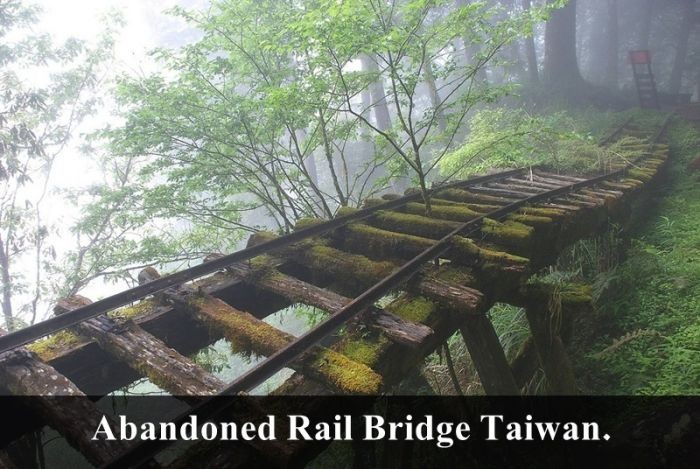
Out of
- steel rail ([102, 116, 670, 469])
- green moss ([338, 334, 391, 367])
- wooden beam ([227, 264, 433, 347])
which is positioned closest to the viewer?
steel rail ([102, 116, 670, 469])

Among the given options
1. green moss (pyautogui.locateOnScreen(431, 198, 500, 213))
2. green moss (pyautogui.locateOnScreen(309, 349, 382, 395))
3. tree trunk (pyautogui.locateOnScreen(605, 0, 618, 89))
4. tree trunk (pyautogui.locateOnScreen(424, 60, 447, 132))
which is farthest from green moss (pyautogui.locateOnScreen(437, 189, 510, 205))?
tree trunk (pyautogui.locateOnScreen(605, 0, 618, 89))

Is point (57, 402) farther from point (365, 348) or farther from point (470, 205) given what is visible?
point (470, 205)

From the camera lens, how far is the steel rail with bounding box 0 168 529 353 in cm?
255

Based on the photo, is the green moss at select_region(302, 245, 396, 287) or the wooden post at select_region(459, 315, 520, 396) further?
the wooden post at select_region(459, 315, 520, 396)

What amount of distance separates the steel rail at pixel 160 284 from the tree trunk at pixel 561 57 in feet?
58.8

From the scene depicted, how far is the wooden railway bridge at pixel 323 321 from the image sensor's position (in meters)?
2.14

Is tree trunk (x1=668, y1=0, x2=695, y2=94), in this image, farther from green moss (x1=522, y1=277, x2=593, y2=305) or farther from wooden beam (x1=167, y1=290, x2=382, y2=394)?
wooden beam (x1=167, y1=290, x2=382, y2=394)

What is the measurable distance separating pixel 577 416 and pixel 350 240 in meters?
2.64

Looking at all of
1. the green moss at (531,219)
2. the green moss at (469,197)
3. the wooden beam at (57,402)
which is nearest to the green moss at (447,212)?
the green moss at (531,219)

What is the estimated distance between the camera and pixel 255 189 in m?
7.27

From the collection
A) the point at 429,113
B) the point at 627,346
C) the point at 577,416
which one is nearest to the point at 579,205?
the point at 627,346

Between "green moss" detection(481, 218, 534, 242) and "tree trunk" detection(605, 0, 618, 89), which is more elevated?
"tree trunk" detection(605, 0, 618, 89)

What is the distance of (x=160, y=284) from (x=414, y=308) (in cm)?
180

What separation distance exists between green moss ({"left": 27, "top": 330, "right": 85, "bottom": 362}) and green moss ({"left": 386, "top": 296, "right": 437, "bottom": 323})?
190cm
